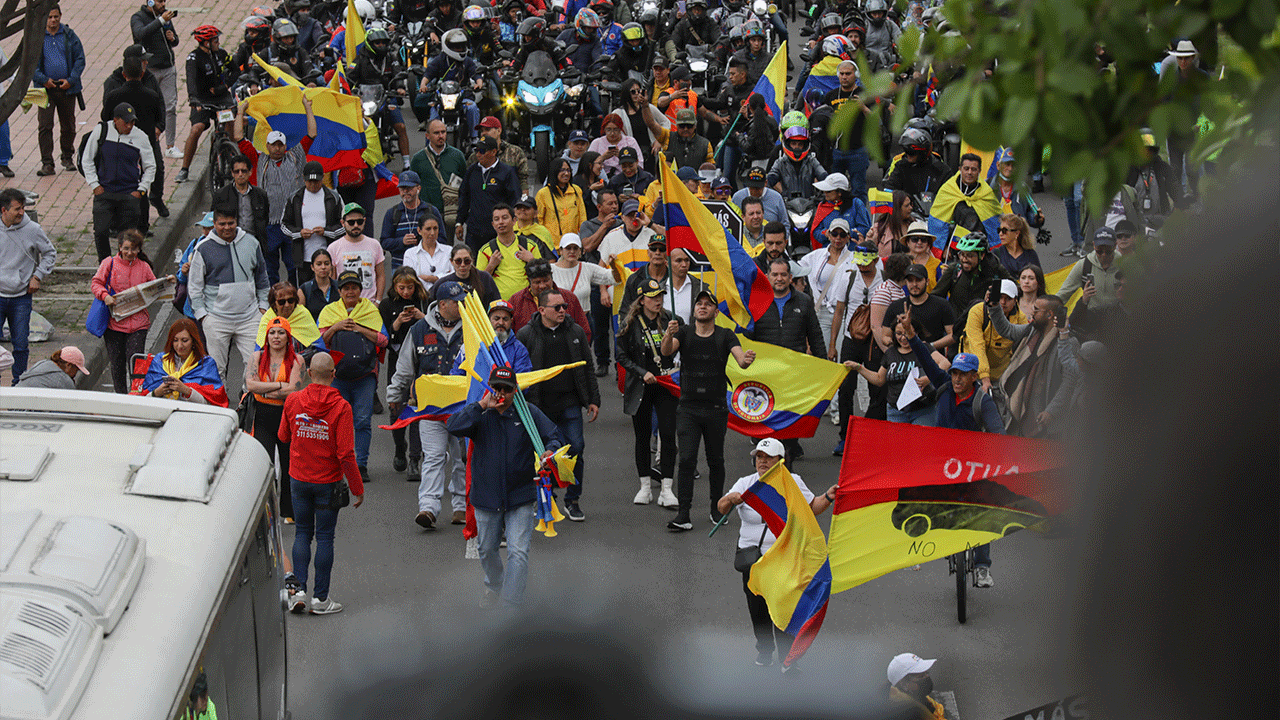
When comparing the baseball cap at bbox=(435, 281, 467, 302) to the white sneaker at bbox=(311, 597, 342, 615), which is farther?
the baseball cap at bbox=(435, 281, 467, 302)

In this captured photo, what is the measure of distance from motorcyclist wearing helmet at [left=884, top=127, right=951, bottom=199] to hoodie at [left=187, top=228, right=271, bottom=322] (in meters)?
6.96

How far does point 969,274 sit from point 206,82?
1081 centimetres

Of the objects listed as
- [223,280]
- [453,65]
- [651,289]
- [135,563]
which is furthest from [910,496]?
[453,65]

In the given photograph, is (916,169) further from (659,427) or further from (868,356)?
(659,427)

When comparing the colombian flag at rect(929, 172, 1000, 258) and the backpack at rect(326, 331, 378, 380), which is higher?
the colombian flag at rect(929, 172, 1000, 258)

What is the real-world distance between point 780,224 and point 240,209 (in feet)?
18.2

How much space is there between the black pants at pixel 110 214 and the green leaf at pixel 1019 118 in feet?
44.8

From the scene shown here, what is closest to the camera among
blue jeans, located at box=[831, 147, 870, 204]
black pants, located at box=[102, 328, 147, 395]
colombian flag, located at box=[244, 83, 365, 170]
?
black pants, located at box=[102, 328, 147, 395]

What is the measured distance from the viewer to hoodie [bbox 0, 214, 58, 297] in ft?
42.9

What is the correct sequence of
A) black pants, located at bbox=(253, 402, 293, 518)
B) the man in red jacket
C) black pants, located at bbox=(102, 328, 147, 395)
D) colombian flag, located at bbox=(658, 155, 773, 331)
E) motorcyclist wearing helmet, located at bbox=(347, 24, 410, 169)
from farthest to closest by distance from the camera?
motorcyclist wearing helmet, located at bbox=(347, 24, 410, 169) < black pants, located at bbox=(102, 328, 147, 395) < colombian flag, located at bbox=(658, 155, 773, 331) < black pants, located at bbox=(253, 402, 293, 518) < the man in red jacket

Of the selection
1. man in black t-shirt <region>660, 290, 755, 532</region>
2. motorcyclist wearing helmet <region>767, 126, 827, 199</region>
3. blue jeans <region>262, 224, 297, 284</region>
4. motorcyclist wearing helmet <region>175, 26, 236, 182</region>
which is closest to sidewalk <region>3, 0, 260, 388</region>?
motorcyclist wearing helmet <region>175, 26, 236, 182</region>

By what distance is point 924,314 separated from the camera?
12039 mm

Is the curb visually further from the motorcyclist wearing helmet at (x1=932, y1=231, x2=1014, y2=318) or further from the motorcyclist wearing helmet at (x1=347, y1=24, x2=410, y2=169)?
the motorcyclist wearing helmet at (x1=932, y1=231, x2=1014, y2=318)

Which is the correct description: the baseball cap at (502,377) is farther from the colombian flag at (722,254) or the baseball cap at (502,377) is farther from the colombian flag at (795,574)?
the colombian flag at (722,254)
